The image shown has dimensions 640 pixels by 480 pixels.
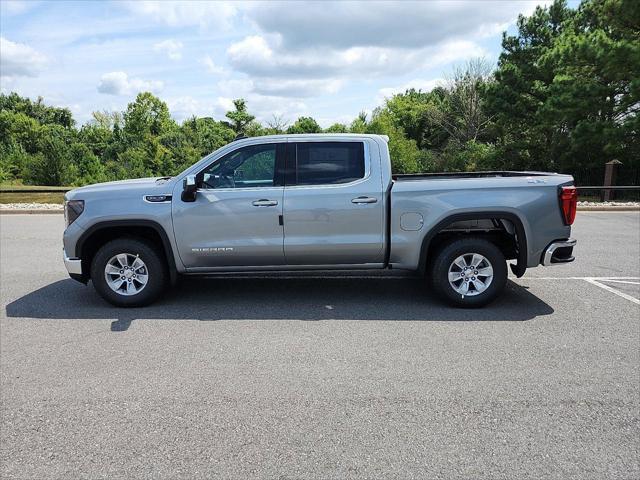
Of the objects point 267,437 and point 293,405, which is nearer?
point 267,437

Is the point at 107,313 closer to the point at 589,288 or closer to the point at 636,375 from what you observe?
the point at 636,375

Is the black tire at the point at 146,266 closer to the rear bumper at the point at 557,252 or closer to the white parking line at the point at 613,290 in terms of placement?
the rear bumper at the point at 557,252

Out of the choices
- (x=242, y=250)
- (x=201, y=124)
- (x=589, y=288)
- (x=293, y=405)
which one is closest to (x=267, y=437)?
(x=293, y=405)

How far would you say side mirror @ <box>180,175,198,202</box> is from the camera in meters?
5.50

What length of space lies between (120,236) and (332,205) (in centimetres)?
252

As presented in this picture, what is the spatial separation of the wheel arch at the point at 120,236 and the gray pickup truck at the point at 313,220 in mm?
16

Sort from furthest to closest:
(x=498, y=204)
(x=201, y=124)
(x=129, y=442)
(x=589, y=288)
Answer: (x=201, y=124), (x=589, y=288), (x=498, y=204), (x=129, y=442)

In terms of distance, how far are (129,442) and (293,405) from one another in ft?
3.51

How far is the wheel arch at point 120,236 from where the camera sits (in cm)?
562

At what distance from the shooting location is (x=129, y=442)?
10.1 feet

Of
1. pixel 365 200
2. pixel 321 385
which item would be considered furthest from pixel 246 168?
pixel 321 385

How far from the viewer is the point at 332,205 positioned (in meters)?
5.57

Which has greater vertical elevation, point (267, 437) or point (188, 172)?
point (188, 172)

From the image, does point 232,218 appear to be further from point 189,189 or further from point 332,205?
point 332,205
